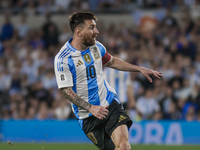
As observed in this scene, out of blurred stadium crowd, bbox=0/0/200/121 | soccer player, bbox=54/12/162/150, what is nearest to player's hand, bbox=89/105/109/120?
soccer player, bbox=54/12/162/150

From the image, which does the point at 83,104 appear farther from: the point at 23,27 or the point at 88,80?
the point at 23,27

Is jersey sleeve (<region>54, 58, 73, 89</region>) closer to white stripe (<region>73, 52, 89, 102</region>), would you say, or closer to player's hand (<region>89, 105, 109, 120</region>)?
white stripe (<region>73, 52, 89, 102</region>)

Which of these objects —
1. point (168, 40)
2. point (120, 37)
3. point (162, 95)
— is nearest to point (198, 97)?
point (162, 95)

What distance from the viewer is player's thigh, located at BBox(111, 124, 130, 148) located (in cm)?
495

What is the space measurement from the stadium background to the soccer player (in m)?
5.43

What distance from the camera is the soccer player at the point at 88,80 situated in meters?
5.11

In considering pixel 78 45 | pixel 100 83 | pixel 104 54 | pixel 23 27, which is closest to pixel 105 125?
pixel 100 83

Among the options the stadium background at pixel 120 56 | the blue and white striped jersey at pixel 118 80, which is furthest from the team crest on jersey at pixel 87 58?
the stadium background at pixel 120 56

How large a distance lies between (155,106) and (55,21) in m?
6.09

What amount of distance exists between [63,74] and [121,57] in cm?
774

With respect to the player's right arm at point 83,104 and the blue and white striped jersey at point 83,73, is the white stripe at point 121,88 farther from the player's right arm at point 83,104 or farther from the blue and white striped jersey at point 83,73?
the player's right arm at point 83,104

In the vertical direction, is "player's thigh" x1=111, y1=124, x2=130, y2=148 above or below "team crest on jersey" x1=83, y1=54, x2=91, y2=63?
below

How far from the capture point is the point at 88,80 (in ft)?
17.2

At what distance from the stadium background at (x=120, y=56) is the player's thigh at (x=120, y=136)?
571cm
